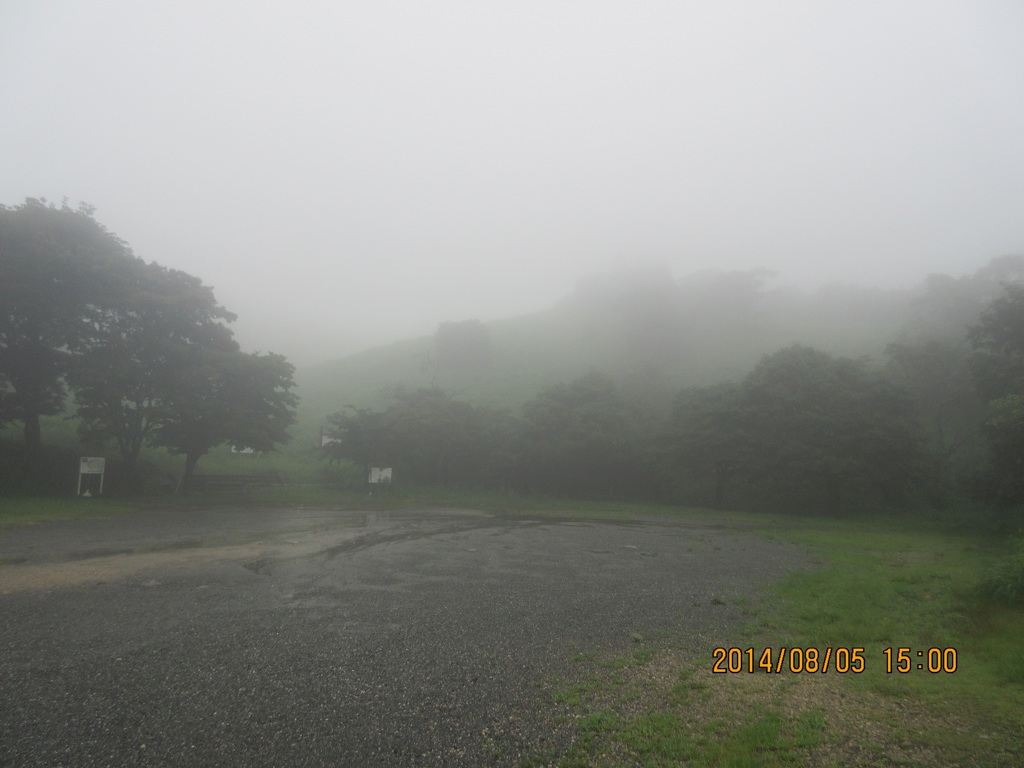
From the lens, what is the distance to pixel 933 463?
33.2 meters

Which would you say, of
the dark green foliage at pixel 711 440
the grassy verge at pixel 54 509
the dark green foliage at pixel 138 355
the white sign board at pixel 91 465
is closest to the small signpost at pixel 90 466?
the white sign board at pixel 91 465

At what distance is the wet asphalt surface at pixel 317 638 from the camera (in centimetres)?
482

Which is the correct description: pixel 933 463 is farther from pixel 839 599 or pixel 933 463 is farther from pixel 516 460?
pixel 839 599

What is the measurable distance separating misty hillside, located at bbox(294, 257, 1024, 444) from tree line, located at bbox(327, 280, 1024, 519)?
14.7 metres

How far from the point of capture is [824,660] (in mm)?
6984

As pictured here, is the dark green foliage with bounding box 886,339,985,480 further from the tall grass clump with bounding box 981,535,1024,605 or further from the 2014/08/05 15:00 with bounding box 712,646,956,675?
the 2014/08/05 15:00 with bounding box 712,646,956,675

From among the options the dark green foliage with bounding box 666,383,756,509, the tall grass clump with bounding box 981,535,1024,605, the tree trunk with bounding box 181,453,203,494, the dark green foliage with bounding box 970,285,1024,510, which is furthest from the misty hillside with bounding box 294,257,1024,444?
the tall grass clump with bounding box 981,535,1024,605

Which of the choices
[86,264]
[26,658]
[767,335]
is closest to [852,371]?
[26,658]

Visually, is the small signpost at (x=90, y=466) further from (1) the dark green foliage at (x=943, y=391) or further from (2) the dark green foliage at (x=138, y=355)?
(1) the dark green foliage at (x=943, y=391)

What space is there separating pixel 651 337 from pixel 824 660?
3103 inches

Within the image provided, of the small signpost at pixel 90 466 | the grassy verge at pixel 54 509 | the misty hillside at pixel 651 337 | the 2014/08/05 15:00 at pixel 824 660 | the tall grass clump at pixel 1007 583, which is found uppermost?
the misty hillside at pixel 651 337

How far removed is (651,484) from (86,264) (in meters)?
36.5

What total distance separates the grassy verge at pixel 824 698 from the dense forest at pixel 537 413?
61.4 ft

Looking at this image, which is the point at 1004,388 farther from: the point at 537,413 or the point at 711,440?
the point at 537,413
